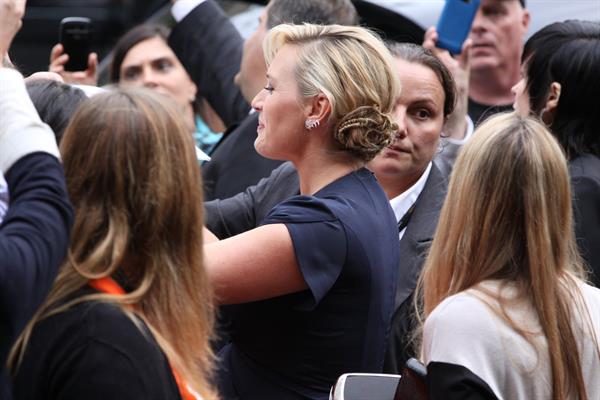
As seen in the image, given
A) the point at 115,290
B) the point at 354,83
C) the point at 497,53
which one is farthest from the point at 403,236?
the point at 497,53

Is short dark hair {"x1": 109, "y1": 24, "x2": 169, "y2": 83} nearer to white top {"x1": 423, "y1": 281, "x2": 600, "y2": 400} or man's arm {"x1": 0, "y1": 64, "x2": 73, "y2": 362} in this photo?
white top {"x1": 423, "y1": 281, "x2": 600, "y2": 400}

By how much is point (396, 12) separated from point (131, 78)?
141 cm

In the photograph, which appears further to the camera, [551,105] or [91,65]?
[91,65]

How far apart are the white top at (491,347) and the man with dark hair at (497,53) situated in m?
3.41

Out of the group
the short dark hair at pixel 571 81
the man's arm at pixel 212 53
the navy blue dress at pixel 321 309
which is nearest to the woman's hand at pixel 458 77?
the short dark hair at pixel 571 81

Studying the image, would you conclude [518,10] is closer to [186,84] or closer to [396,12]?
[396,12]

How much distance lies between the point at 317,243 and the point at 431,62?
128 cm

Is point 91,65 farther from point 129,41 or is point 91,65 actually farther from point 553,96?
point 553,96

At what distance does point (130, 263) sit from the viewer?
2.21m

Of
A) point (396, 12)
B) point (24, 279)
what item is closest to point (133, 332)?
point (24, 279)

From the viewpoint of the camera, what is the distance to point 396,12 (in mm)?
5770

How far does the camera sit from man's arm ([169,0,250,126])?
16.3 feet

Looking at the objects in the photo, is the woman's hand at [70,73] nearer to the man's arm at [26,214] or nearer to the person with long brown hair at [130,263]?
the person with long brown hair at [130,263]

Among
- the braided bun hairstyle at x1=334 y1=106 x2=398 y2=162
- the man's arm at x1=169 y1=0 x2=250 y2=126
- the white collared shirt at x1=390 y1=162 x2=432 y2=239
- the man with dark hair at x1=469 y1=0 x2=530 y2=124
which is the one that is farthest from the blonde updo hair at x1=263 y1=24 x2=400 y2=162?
the man with dark hair at x1=469 y1=0 x2=530 y2=124
